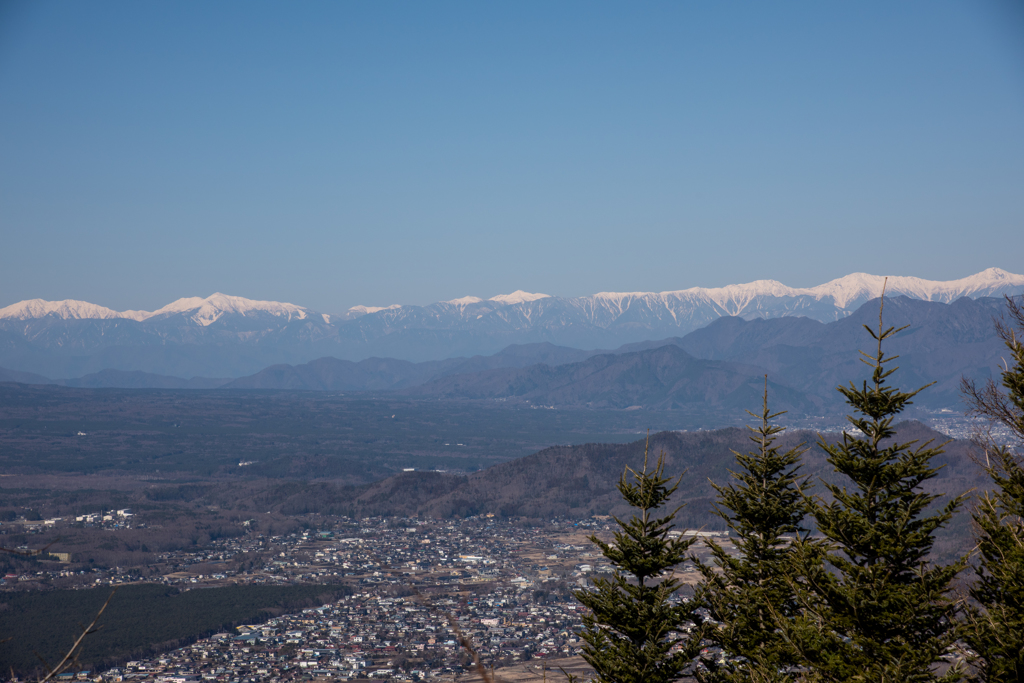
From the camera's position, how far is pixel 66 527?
336ft

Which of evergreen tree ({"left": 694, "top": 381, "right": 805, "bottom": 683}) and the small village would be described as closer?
evergreen tree ({"left": 694, "top": 381, "right": 805, "bottom": 683})

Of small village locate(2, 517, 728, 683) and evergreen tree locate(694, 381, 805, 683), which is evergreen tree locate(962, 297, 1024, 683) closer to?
evergreen tree locate(694, 381, 805, 683)

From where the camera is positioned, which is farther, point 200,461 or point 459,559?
point 200,461

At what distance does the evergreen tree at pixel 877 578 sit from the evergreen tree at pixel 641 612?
267 centimetres

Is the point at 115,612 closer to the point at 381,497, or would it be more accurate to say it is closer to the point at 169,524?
the point at 169,524

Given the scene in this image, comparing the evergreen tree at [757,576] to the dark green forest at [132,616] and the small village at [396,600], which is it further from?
the dark green forest at [132,616]

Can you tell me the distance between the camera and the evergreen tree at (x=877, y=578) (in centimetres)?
1159

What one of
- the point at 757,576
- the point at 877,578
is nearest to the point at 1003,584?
the point at 877,578

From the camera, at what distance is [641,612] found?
1496 cm

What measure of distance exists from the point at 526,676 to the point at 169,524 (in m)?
79.1

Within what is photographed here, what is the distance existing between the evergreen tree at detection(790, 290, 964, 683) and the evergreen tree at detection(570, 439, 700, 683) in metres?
2.67

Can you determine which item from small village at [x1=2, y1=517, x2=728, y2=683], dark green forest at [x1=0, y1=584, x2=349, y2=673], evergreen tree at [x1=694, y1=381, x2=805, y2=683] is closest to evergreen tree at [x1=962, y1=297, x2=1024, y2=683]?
evergreen tree at [x1=694, y1=381, x2=805, y2=683]

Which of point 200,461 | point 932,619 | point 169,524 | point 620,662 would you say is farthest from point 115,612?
point 200,461

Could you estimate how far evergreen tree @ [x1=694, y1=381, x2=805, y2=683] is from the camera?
1375cm
